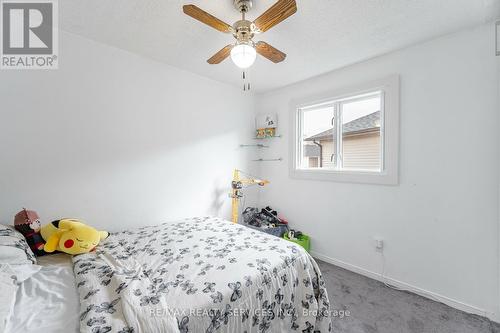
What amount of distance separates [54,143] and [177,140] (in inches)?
43.3

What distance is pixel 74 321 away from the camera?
2.88 feet

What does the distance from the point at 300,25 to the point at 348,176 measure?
1.66 metres

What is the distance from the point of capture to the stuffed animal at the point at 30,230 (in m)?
1.49

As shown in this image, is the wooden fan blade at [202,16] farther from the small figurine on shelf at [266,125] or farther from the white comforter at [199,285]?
the small figurine on shelf at [266,125]

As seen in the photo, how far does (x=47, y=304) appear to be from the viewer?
97 centimetres

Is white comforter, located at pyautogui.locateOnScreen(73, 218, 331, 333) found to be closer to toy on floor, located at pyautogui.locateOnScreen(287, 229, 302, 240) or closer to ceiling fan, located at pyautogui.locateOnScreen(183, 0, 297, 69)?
toy on floor, located at pyautogui.locateOnScreen(287, 229, 302, 240)

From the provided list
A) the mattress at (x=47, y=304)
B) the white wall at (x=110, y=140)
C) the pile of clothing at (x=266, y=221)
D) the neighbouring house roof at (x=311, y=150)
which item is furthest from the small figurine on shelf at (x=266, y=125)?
the mattress at (x=47, y=304)

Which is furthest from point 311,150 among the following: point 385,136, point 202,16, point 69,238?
point 69,238

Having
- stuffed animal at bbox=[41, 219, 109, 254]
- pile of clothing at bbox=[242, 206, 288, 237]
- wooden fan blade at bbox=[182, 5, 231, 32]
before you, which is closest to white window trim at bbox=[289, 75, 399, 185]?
pile of clothing at bbox=[242, 206, 288, 237]

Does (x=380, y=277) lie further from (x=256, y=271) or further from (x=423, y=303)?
(x=256, y=271)

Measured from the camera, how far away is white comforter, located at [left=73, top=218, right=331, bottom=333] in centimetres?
92

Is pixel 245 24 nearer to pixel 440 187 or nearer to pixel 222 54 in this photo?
pixel 222 54

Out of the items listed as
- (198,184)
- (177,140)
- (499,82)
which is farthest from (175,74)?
(499,82)

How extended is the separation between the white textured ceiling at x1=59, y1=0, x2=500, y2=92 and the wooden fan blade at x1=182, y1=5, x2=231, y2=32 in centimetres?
25
